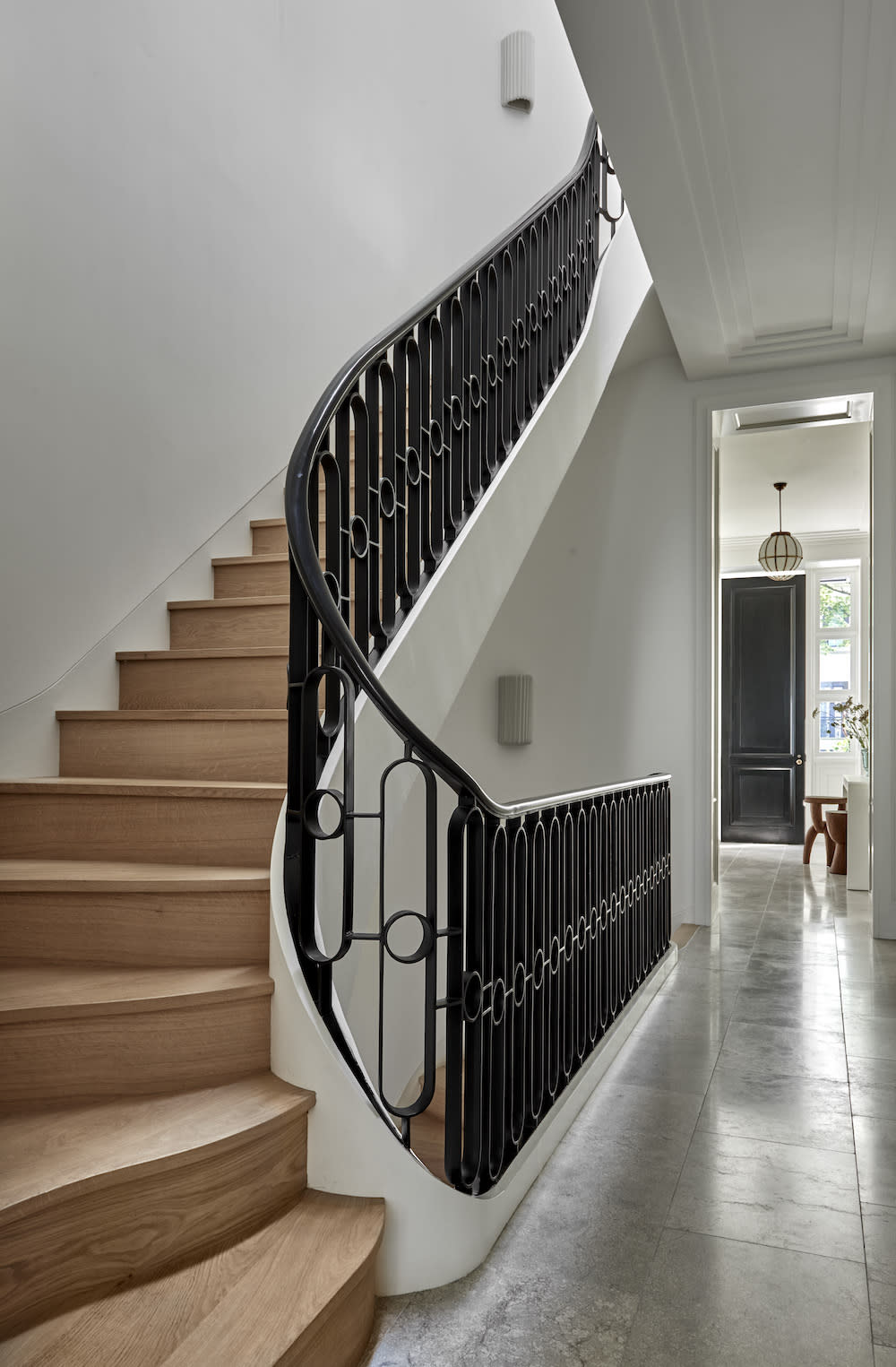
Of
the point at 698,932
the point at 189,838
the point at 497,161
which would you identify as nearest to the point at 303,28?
the point at 497,161

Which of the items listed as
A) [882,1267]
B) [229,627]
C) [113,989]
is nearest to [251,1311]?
[113,989]

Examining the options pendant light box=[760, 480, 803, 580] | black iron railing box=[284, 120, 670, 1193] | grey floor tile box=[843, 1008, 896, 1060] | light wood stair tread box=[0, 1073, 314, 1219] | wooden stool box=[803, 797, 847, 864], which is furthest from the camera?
pendant light box=[760, 480, 803, 580]

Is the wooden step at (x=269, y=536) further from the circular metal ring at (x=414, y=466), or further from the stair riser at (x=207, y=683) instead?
the circular metal ring at (x=414, y=466)

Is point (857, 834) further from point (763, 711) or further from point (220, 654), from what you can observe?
point (220, 654)

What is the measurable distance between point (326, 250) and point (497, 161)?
2.25m

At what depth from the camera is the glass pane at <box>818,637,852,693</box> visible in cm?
1048

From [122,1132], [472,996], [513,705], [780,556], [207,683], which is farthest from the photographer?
[780,556]

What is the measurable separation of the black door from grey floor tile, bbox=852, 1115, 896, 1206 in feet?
26.1

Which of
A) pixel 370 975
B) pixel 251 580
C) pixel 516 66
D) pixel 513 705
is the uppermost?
pixel 516 66

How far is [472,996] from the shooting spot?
2.05m

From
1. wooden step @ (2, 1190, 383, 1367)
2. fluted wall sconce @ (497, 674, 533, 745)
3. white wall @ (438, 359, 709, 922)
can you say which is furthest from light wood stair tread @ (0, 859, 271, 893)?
fluted wall sconce @ (497, 674, 533, 745)

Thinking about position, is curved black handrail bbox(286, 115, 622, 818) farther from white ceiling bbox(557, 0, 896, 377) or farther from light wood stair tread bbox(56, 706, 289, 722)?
white ceiling bbox(557, 0, 896, 377)

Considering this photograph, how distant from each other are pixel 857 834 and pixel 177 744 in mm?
5515

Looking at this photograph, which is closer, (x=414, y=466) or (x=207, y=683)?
(x=414, y=466)
